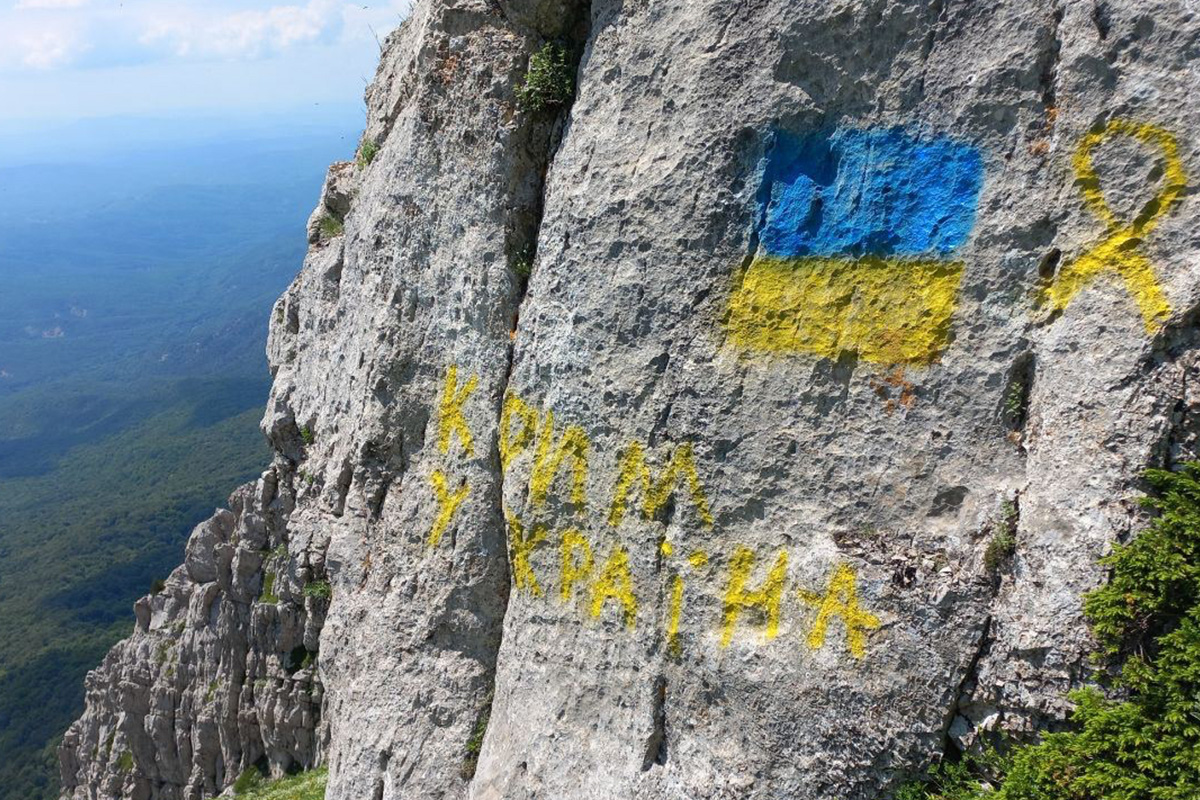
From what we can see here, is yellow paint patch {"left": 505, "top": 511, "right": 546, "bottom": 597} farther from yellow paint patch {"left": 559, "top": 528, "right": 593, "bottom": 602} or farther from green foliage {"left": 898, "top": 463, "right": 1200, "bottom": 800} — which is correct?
green foliage {"left": 898, "top": 463, "right": 1200, "bottom": 800}

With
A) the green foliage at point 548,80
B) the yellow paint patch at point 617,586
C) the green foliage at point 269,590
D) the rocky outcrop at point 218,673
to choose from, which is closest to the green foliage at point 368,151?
the green foliage at point 548,80

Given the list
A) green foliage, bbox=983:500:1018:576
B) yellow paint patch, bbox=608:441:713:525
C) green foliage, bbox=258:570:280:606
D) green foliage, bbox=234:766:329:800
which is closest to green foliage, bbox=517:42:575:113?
yellow paint patch, bbox=608:441:713:525

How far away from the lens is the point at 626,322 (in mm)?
10656

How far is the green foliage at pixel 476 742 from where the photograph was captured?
12394mm

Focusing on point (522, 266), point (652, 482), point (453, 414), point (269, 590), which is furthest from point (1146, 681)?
point (269, 590)

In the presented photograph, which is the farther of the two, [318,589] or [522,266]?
[318,589]

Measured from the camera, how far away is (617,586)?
35.0ft

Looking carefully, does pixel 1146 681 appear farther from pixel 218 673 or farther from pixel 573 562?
pixel 218 673

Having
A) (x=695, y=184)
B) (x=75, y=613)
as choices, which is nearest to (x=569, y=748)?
A: (x=695, y=184)

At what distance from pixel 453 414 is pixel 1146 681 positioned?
978cm

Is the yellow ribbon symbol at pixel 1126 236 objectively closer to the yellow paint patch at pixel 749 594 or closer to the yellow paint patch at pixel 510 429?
the yellow paint patch at pixel 749 594

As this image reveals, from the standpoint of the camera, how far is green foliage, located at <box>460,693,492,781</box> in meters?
12.4

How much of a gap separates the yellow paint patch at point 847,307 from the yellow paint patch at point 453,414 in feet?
16.5

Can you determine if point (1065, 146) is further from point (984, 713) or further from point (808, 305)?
point (984, 713)
